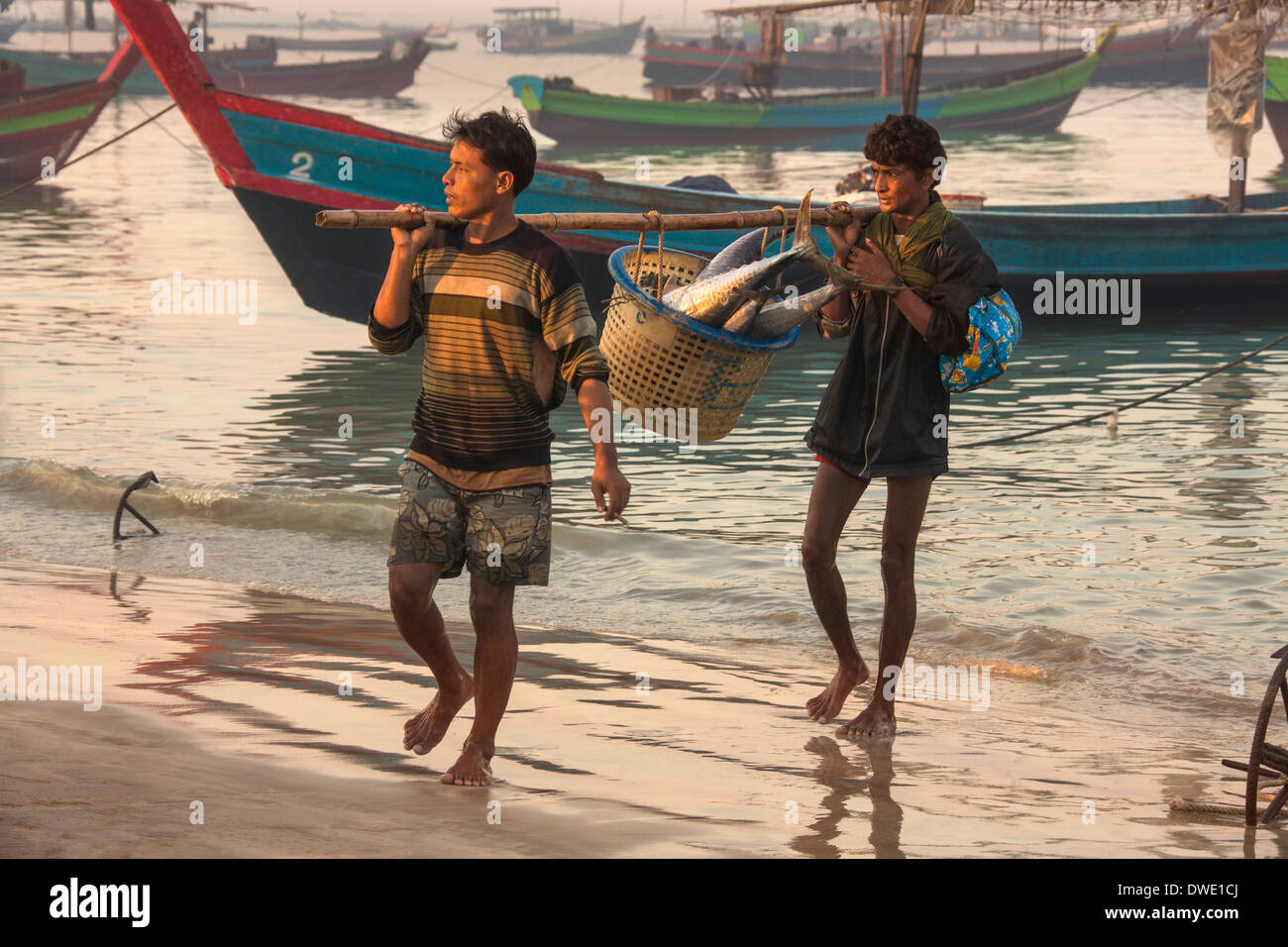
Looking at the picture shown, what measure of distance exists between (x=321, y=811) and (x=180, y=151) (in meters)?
46.9

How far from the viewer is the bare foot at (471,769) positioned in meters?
4.11

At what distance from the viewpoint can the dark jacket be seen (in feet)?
14.6

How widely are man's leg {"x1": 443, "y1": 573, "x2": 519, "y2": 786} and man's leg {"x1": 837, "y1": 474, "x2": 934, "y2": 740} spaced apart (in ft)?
4.10

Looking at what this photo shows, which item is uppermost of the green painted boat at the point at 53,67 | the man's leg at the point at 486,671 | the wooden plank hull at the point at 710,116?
the green painted boat at the point at 53,67

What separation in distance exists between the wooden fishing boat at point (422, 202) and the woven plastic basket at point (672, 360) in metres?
8.78

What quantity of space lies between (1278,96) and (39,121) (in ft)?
88.0

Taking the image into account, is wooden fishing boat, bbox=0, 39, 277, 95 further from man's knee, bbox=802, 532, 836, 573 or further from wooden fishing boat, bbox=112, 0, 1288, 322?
man's knee, bbox=802, 532, 836, 573

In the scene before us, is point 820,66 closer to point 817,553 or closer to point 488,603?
point 817,553

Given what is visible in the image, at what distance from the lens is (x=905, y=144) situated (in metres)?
4.45

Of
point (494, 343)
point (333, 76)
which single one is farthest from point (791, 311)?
point (333, 76)

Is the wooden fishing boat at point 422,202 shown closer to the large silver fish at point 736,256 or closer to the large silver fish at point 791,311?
the large silver fish at point 736,256

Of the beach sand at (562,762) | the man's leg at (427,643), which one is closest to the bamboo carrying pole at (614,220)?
the man's leg at (427,643)
